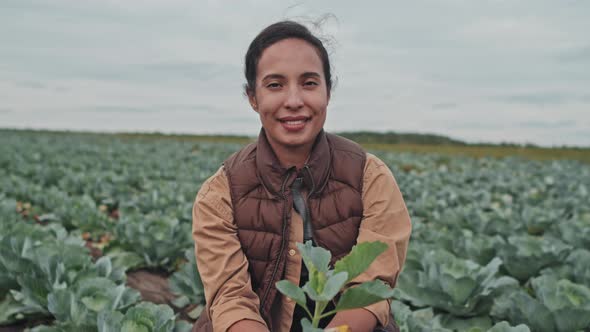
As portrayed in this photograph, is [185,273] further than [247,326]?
Yes

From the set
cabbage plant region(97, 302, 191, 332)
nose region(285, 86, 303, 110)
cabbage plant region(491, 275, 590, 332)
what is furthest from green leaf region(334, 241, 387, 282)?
cabbage plant region(491, 275, 590, 332)

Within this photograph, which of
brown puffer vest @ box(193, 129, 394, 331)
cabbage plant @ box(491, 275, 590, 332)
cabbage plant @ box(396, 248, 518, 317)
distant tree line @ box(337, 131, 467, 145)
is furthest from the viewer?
distant tree line @ box(337, 131, 467, 145)

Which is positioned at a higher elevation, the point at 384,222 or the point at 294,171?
the point at 294,171

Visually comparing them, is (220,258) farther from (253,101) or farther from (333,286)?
(333,286)

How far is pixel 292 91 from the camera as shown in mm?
1984

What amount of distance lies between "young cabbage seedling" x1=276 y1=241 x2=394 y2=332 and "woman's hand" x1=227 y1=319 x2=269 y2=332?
2.50 ft

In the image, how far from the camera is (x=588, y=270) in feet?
12.6

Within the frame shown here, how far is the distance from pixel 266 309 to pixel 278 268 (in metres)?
0.18

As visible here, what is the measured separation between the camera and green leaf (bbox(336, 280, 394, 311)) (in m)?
1.13

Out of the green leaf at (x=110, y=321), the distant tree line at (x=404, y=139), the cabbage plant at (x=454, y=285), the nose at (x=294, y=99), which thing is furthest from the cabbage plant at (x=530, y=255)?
the distant tree line at (x=404, y=139)

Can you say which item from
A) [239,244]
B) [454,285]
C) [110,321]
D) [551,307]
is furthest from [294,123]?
[551,307]

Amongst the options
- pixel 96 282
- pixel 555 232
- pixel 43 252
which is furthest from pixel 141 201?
pixel 555 232

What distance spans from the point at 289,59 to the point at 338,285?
1.14 m

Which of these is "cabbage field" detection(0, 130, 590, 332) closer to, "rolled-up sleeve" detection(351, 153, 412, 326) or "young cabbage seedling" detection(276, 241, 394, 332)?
"rolled-up sleeve" detection(351, 153, 412, 326)
